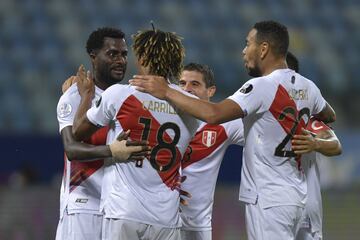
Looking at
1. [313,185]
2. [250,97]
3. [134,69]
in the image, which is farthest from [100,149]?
[134,69]

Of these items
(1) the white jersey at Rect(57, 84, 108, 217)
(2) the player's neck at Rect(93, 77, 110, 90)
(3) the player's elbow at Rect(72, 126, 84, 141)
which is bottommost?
(1) the white jersey at Rect(57, 84, 108, 217)

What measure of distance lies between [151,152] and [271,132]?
2.50 ft

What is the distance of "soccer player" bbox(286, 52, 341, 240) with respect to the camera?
542 cm

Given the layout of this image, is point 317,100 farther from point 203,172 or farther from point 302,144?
point 203,172

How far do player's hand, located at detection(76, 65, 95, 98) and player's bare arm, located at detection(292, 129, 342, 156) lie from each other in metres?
1.33

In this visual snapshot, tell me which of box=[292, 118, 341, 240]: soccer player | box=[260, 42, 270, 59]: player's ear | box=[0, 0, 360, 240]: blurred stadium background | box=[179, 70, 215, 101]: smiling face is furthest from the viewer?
box=[0, 0, 360, 240]: blurred stadium background

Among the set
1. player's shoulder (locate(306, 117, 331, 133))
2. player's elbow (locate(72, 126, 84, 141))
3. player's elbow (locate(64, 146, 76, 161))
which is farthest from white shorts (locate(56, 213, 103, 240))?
player's shoulder (locate(306, 117, 331, 133))

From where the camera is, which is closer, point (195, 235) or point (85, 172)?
point (85, 172)

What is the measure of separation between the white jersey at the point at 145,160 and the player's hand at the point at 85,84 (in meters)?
0.50

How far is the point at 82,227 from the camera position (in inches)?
221

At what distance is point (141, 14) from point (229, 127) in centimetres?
966

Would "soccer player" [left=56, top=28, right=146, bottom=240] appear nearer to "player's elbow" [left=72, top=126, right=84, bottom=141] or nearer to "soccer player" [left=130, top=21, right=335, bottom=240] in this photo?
"player's elbow" [left=72, top=126, right=84, bottom=141]

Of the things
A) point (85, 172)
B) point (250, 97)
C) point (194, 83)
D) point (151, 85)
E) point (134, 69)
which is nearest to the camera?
point (151, 85)

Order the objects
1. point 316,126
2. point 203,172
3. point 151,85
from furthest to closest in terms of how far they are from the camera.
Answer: point 203,172 → point 316,126 → point 151,85
